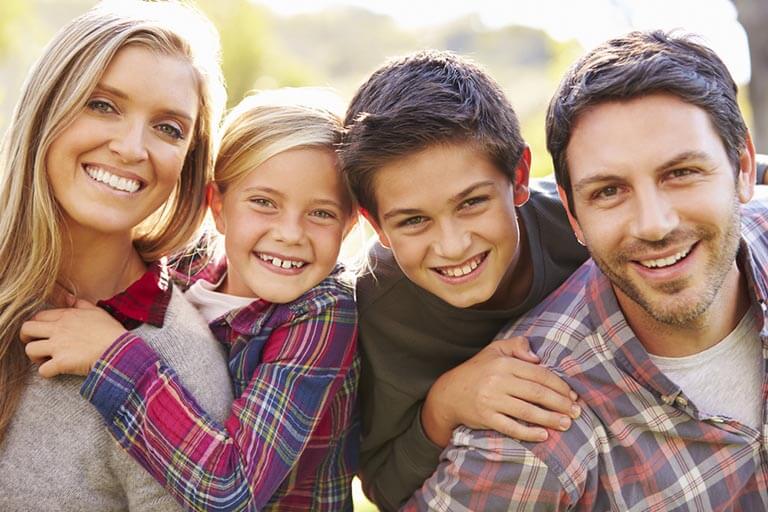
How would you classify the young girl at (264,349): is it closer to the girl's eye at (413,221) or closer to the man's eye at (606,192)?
the girl's eye at (413,221)

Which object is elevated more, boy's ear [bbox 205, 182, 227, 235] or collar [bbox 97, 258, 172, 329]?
boy's ear [bbox 205, 182, 227, 235]

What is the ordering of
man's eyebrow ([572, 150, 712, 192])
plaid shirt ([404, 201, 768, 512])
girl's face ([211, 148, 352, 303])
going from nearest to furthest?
man's eyebrow ([572, 150, 712, 192]) → plaid shirt ([404, 201, 768, 512]) → girl's face ([211, 148, 352, 303])

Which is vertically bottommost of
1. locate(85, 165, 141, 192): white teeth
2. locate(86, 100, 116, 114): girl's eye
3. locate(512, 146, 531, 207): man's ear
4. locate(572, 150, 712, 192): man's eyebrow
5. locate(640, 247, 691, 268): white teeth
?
locate(85, 165, 141, 192): white teeth

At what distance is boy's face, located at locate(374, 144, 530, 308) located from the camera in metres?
2.69

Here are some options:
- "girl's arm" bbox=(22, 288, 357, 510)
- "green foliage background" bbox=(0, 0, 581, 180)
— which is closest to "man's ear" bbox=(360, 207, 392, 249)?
"girl's arm" bbox=(22, 288, 357, 510)

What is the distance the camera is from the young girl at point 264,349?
2.50 m

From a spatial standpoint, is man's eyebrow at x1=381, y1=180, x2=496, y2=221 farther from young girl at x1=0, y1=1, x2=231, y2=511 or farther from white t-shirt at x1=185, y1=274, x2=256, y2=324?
young girl at x1=0, y1=1, x2=231, y2=511

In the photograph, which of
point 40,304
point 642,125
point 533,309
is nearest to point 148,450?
point 40,304

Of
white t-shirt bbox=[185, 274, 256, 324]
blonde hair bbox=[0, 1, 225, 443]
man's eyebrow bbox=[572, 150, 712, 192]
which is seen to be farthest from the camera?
white t-shirt bbox=[185, 274, 256, 324]

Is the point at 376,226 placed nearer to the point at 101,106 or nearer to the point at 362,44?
the point at 101,106

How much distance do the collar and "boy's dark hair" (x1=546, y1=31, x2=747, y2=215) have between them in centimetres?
128

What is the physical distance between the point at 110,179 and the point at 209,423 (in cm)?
79

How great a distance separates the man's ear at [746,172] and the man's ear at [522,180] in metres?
0.68

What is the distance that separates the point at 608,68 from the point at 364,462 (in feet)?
5.28
